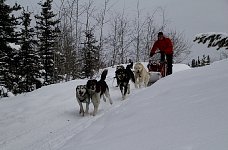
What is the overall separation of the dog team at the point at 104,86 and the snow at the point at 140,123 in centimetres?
33

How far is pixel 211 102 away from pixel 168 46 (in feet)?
24.7

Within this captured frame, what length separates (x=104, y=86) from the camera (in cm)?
955

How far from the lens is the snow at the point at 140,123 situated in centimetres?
316

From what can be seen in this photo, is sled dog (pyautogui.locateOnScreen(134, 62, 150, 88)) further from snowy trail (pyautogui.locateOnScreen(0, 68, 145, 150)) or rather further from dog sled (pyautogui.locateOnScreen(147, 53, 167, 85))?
snowy trail (pyautogui.locateOnScreen(0, 68, 145, 150))

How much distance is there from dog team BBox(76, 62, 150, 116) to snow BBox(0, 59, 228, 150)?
1.08ft

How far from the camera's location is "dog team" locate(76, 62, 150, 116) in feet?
28.2

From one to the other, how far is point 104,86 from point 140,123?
17.3 feet

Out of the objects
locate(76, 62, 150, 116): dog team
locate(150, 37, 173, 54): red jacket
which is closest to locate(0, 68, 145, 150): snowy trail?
locate(76, 62, 150, 116): dog team

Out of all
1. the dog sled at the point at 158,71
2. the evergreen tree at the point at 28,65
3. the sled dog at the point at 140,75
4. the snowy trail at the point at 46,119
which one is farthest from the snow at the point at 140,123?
the evergreen tree at the point at 28,65

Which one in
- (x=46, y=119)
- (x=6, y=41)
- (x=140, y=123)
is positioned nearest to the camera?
(x=140, y=123)

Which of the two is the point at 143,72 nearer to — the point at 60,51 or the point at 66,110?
the point at 66,110

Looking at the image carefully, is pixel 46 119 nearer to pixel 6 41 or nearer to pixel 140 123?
pixel 140 123

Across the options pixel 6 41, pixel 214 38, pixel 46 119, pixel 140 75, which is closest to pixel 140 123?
pixel 214 38

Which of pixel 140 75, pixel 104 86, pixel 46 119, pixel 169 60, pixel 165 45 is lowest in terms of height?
pixel 46 119
